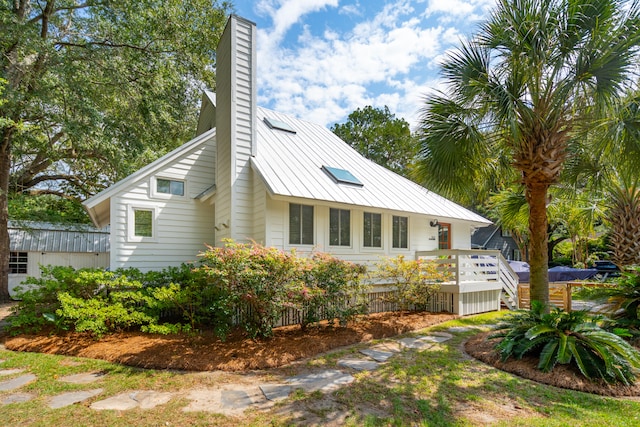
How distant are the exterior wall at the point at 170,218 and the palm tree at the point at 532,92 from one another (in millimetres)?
6197

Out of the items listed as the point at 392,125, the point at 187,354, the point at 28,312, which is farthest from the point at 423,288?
the point at 392,125

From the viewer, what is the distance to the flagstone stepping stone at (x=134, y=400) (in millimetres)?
3789

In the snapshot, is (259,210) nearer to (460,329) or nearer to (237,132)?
(237,132)

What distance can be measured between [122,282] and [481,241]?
27785 mm

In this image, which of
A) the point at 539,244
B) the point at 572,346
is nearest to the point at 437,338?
the point at 572,346

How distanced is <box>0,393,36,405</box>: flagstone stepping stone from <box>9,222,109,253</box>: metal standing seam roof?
Answer: 37.3ft

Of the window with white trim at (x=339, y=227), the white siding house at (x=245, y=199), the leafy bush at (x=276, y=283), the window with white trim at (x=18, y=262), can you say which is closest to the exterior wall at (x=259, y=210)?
the white siding house at (x=245, y=199)

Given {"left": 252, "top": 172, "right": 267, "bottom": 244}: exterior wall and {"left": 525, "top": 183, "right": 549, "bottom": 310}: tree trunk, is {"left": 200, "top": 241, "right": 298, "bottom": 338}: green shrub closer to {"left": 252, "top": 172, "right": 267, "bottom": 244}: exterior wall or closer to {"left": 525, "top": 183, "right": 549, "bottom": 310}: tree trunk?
{"left": 252, "top": 172, "right": 267, "bottom": 244}: exterior wall

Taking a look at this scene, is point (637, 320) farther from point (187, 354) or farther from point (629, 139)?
point (187, 354)

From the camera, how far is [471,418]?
346cm

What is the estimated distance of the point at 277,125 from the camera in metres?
11.1

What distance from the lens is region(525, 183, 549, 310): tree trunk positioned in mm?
6062

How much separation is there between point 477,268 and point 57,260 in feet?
56.0

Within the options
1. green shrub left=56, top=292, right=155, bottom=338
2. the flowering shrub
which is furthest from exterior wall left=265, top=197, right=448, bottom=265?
green shrub left=56, top=292, right=155, bottom=338
